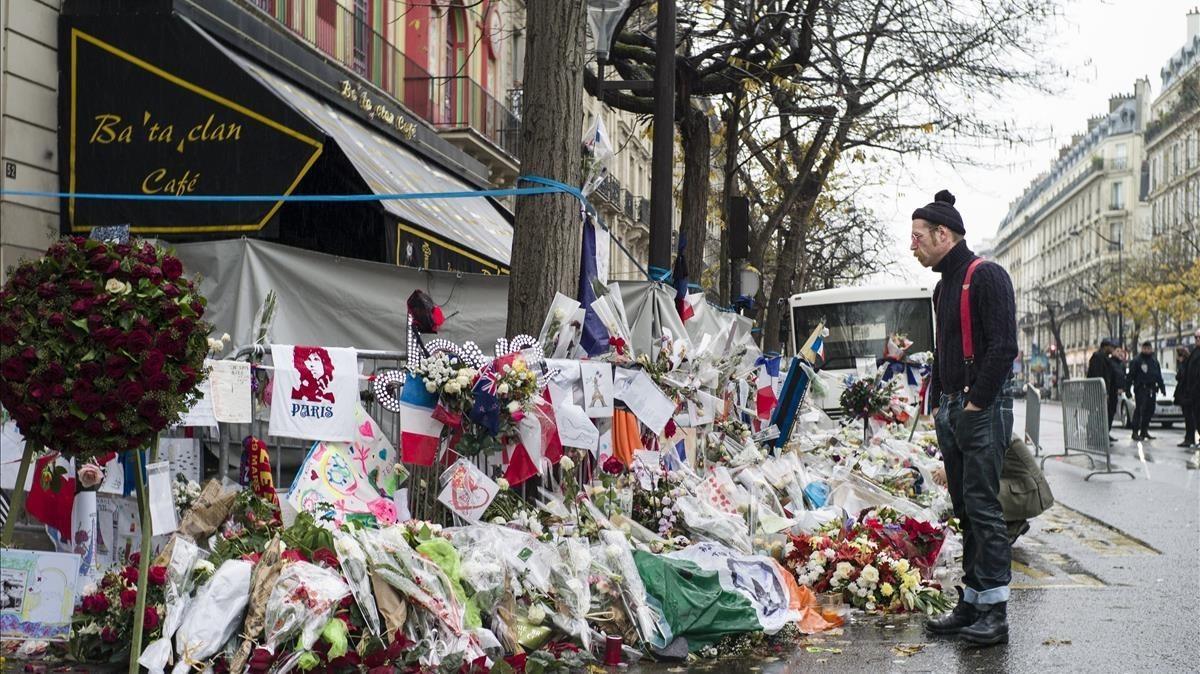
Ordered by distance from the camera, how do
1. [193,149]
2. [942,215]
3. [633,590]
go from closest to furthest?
[633,590] < [942,215] < [193,149]

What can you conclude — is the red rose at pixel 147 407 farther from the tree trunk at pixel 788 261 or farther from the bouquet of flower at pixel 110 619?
the tree trunk at pixel 788 261

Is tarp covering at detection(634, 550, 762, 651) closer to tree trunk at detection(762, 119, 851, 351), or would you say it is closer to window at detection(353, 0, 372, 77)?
window at detection(353, 0, 372, 77)

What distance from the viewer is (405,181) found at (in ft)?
45.7

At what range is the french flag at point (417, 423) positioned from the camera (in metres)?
6.21

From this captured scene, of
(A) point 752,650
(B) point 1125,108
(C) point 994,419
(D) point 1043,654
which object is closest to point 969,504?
(C) point 994,419

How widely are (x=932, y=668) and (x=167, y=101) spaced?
953 cm

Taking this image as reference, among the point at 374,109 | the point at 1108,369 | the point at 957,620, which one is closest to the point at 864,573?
the point at 957,620

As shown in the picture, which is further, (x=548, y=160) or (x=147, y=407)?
(x=548, y=160)

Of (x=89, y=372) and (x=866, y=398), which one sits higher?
(x=89, y=372)

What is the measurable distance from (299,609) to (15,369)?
1.41 m

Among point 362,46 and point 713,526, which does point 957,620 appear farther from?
point 362,46

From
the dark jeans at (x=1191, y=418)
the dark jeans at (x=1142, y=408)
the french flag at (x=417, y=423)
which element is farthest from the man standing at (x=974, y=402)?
the dark jeans at (x=1142, y=408)

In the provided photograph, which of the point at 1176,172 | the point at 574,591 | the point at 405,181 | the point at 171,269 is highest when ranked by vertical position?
the point at 1176,172

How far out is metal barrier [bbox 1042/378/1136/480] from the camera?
15367 millimetres
